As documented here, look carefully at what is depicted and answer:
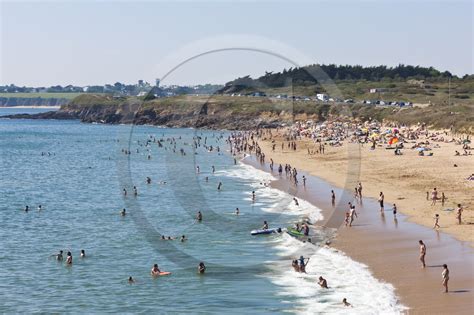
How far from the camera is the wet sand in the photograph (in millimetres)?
22578

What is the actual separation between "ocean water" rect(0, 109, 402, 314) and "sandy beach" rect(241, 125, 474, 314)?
3.90ft

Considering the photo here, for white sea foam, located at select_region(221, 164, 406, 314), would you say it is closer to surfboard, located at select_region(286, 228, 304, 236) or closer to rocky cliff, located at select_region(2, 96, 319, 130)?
surfboard, located at select_region(286, 228, 304, 236)

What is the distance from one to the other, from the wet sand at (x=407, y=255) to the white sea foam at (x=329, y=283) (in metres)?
0.60

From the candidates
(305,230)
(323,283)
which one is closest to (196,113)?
(305,230)

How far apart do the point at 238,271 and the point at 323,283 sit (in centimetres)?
472

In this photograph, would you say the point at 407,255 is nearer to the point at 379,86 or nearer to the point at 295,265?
the point at 295,265

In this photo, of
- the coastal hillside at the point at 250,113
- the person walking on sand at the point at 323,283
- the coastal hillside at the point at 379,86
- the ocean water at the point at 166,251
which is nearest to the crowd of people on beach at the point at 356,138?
the coastal hillside at the point at 250,113

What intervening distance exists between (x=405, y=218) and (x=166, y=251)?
13659mm

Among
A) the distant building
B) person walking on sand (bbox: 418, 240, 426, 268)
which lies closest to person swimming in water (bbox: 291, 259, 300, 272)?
person walking on sand (bbox: 418, 240, 426, 268)

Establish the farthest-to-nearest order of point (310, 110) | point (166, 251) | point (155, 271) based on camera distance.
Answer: point (310, 110)
point (166, 251)
point (155, 271)

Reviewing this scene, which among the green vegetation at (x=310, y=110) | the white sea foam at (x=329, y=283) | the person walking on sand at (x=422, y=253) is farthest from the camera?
the green vegetation at (x=310, y=110)

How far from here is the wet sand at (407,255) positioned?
74.1 ft

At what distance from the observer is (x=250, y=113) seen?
5812 inches

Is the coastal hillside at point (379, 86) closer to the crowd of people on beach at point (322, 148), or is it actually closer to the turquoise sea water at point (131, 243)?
the crowd of people on beach at point (322, 148)
